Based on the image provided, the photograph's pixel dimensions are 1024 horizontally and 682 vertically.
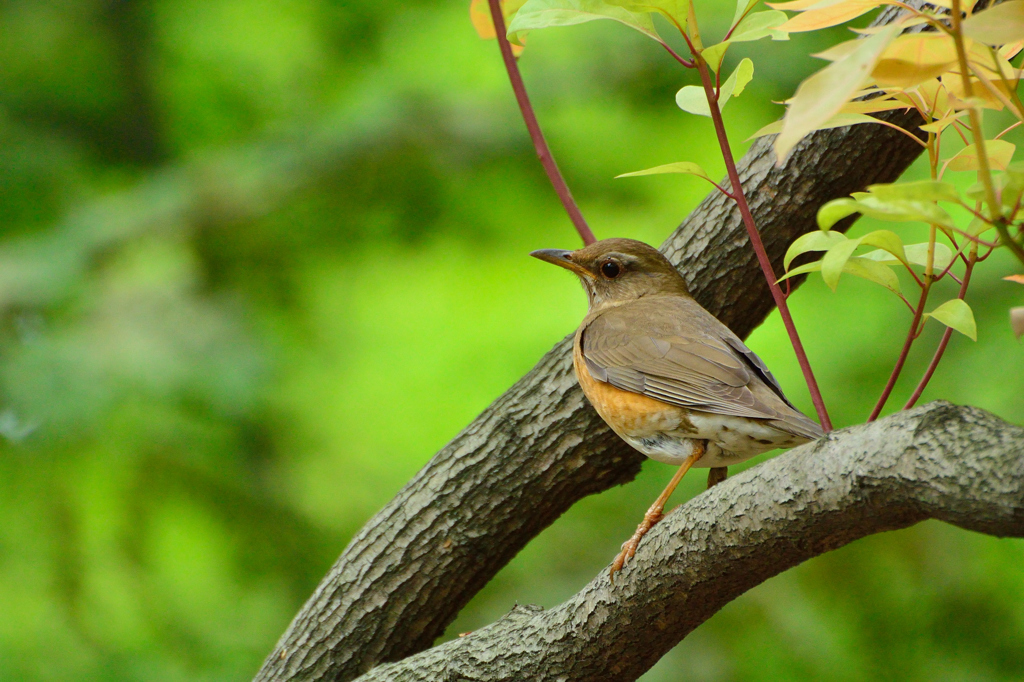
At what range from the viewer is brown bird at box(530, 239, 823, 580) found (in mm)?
2062

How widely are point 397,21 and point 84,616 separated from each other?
4314mm

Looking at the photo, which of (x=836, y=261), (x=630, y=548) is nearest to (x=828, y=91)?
(x=836, y=261)

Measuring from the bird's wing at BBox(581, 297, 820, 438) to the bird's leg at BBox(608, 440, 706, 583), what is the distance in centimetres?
12

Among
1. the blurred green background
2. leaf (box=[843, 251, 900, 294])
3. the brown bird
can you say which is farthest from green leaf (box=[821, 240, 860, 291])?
the blurred green background

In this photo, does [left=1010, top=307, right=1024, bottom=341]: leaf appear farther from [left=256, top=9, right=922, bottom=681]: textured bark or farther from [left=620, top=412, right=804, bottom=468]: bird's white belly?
[left=256, top=9, right=922, bottom=681]: textured bark

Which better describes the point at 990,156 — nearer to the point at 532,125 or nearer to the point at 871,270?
the point at 871,270

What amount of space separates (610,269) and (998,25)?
194 centimetres

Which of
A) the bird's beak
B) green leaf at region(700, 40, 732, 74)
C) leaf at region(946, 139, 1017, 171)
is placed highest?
the bird's beak

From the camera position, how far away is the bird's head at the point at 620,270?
2.79m

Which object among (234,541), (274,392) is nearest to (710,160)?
(274,392)

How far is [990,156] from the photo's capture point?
4.93 ft

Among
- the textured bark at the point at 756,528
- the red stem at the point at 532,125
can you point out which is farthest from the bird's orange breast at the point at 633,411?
the red stem at the point at 532,125

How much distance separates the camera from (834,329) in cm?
453

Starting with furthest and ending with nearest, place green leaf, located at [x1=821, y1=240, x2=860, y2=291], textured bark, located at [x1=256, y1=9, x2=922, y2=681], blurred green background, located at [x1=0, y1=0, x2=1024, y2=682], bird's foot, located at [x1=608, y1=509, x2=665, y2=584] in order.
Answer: blurred green background, located at [x1=0, y1=0, x2=1024, y2=682] < textured bark, located at [x1=256, y1=9, x2=922, y2=681] < bird's foot, located at [x1=608, y1=509, x2=665, y2=584] < green leaf, located at [x1=821, y1=240, x2=860, y2=291]
